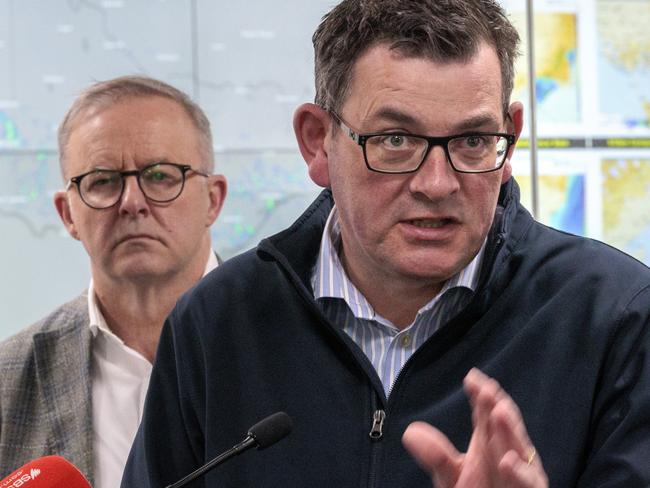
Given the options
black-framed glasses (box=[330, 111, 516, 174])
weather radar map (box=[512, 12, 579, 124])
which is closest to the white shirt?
black-framed glasses (box=[330, 111, 516, 174])

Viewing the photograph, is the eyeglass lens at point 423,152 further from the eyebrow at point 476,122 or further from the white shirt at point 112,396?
the white shirt at point 112,396

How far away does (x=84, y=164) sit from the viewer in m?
2.54

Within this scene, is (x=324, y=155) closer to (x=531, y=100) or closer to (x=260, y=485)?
(x=260, y=485)

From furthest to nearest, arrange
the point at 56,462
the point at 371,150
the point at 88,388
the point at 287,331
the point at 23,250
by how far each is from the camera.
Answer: the point at 23,250 → the point at 88,388 → the point at 287,331 → the point at 371,150 → the point at 56,462

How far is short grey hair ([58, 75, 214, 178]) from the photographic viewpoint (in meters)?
2.62

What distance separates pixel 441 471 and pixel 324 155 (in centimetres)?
75

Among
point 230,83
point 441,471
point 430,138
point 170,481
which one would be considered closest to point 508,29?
point 430,138

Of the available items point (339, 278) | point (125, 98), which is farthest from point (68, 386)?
point (339, 278)

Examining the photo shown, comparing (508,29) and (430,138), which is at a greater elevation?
(508,29)

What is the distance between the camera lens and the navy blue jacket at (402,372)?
1.54 metres

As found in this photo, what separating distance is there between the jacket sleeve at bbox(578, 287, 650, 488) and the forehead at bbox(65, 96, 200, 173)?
136 centimetres

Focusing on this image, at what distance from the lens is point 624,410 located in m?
1.49

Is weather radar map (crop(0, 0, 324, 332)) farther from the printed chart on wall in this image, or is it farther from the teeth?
the teeth

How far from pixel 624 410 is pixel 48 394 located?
4.66 feet
